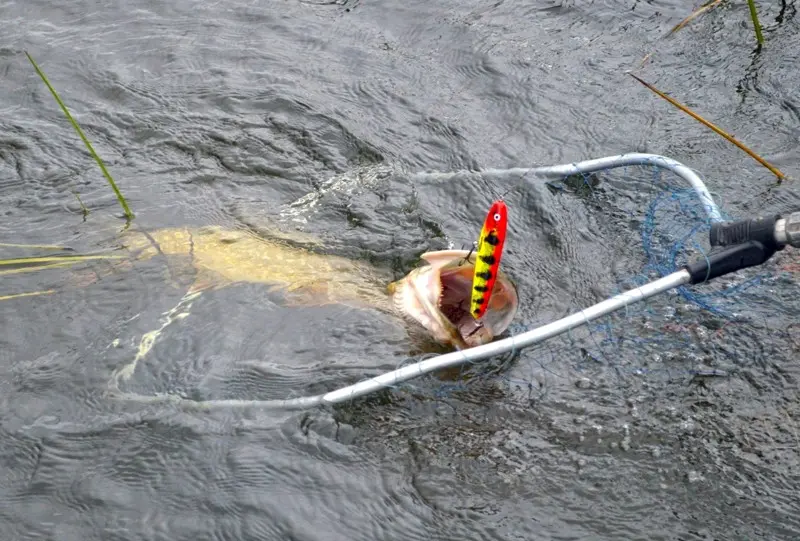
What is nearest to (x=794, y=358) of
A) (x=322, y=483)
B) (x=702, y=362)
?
(x=702, y=362)

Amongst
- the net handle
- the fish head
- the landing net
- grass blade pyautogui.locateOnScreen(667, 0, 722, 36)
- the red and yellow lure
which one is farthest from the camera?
grass blade pyautogui.locateOnScreen(667, 0, 722, 36)

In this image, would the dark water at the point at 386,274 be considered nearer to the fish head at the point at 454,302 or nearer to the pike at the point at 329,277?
the pike at the point at 329,277

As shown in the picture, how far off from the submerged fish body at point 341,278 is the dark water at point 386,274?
11 centimetres

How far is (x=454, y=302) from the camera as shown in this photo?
438 centimetres

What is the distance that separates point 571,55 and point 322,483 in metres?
4.74

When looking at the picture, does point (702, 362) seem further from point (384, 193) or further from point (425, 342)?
point (384, 193)

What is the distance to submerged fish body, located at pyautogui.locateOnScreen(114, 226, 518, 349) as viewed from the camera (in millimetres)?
4211

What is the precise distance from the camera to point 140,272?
5.27 meters

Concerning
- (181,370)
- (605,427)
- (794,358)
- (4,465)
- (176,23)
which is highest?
(176,23)

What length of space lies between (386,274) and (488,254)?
65.4 inches

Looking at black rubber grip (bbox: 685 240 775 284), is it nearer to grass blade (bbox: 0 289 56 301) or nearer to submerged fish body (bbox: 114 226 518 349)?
submerged fish body (bbox: 114 226 518 349)

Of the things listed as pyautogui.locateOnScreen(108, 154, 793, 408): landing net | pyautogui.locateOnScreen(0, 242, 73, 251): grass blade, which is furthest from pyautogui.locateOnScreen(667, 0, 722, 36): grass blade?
pyautogui.locateOnScreen(0, 242, 73, 251): grass blade

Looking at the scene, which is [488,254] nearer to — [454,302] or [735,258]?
[454,302]

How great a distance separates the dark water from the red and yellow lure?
0.75 meters
